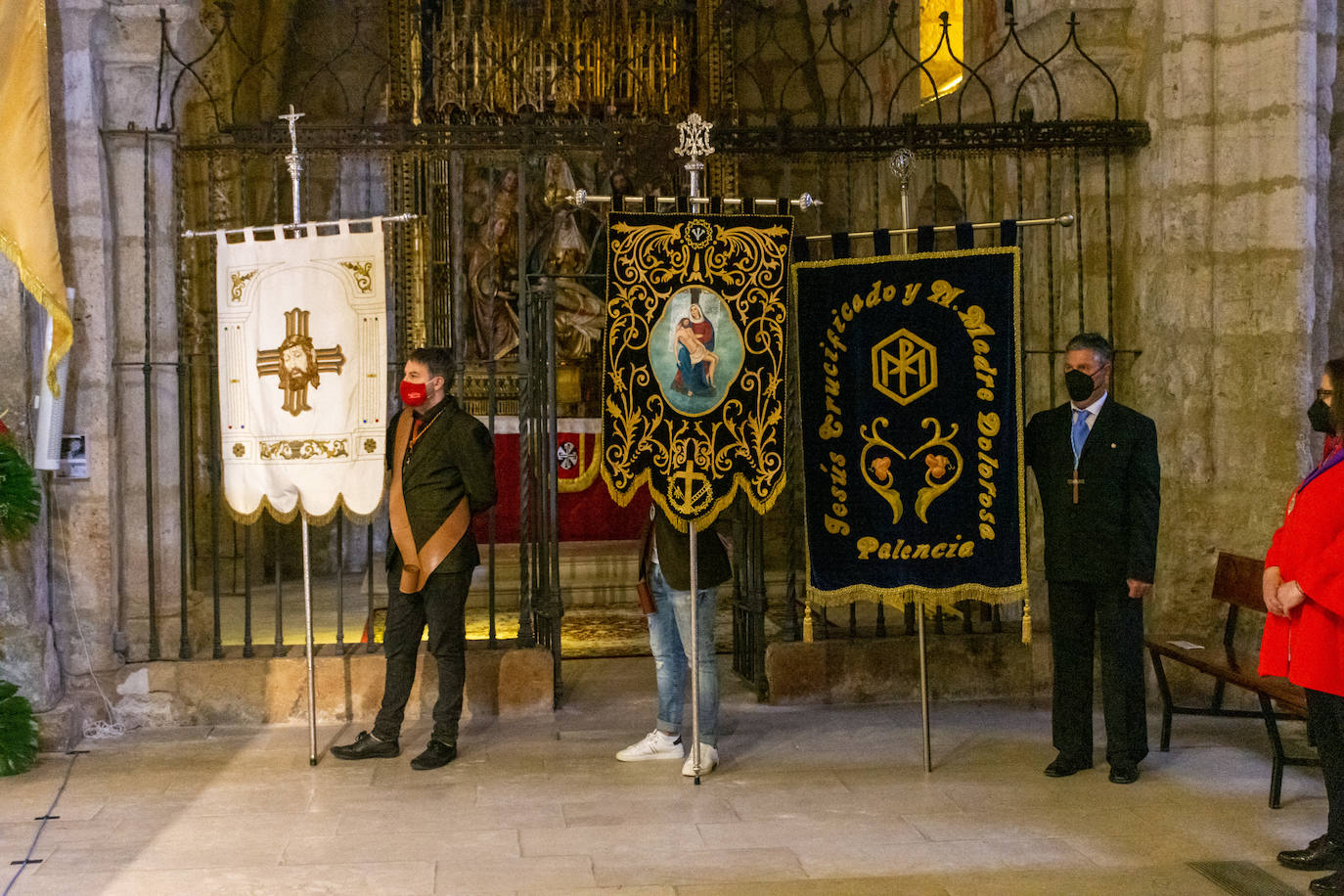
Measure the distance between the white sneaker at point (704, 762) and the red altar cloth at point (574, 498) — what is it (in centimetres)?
404

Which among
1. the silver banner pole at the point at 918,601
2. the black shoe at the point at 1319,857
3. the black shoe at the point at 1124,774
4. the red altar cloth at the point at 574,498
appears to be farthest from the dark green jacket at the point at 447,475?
the red altar cloth at the point at 574,498

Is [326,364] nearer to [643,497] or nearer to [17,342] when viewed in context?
[17,342]

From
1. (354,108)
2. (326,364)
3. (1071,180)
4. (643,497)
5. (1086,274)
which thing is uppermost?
(354,108)

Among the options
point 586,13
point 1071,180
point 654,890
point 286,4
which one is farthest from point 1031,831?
A: point 286,4

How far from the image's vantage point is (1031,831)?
14.3 feet

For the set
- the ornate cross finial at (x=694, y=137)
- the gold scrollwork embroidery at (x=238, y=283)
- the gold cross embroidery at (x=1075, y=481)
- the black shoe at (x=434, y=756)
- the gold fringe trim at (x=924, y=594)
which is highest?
the ornate cross finial at (x=694, y=137)

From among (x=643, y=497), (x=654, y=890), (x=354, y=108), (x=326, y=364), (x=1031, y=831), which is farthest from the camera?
(x=354, y=108)

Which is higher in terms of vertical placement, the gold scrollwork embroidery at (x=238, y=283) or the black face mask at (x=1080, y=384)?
the gold scrollwork embroidery at (x=238, y=283)

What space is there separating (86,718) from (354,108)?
241 inches

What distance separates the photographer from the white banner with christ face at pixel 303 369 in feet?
17.4

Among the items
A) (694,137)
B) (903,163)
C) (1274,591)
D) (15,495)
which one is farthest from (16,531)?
(1274,591)

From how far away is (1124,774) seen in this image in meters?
4.89

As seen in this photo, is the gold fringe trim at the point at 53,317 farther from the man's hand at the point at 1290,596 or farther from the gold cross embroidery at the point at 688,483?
the man's hand at the point at 1290,596

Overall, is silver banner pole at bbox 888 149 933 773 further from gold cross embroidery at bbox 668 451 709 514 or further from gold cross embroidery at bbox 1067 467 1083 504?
gold cross embroidery at bbox 668 451 709 514
